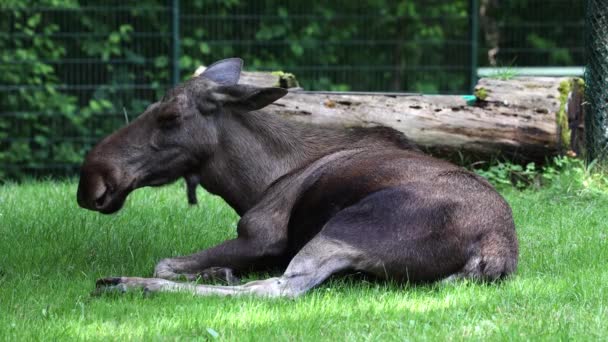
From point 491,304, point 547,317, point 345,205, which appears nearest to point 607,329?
point 547,317

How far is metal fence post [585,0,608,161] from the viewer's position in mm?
8922

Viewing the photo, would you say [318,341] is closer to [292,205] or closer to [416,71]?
[292,205]

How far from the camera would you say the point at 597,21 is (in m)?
8.92

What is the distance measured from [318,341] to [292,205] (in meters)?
1.77

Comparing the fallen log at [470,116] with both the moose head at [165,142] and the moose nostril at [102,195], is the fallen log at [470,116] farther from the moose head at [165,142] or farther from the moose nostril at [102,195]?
the moose nostril at [102,195]

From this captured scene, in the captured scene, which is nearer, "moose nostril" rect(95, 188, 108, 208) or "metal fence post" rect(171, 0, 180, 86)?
"moose nostril" rect(95, 188, 108, 208)

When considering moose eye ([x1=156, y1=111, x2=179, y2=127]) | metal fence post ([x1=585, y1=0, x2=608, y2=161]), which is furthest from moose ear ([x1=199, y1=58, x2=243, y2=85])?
metal fence post ([x1=585, y1=0, x2=608, y2=161])

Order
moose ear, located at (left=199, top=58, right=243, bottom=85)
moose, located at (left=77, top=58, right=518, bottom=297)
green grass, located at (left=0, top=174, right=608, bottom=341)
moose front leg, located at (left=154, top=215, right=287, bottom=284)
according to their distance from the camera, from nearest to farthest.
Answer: green grass, located at (left=0, top=174, right=608, bottom=341)
moose, located at (left=77, top=58, right=518, bottom=297)
moose front leg, located at (left=154, top=215, right=287, bottom=284)
moose ear, located at (left=199, top=58, right=243, bottom=85)

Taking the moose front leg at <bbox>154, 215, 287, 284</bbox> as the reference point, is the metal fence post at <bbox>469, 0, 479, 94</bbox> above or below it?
above

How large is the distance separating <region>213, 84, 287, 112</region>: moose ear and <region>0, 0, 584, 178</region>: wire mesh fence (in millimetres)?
6038

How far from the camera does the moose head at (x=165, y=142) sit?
6.18 meters

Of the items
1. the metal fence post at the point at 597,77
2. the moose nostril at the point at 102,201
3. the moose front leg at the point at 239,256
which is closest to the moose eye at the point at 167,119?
the moose nostril at the point at 102,201

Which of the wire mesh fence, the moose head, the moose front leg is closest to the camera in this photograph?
the moose front leg

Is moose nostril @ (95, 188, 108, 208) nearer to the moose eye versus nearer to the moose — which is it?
the moose
